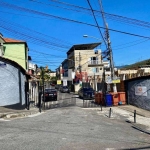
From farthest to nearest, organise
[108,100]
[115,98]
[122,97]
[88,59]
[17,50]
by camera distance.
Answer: [88,59] → [17,50] → [122,97] → [115,98] → [108,100]

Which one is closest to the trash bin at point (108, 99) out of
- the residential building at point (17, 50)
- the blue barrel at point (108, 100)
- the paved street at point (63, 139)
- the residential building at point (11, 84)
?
the blue barrel at point (108, 100)

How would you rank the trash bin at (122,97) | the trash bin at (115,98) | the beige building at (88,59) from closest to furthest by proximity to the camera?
the trash bin at (115,98) < the trash bin at (122,97) < the beige building at (88,59)

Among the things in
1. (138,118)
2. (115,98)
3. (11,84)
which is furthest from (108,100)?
(11,84)

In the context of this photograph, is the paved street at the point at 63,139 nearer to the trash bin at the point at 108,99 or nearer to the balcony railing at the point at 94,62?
the trash bin at the point at 108,99

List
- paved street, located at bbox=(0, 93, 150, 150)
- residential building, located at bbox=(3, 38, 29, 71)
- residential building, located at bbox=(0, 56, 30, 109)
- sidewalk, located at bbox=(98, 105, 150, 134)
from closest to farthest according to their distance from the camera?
paved street, located at bbox=(0, 93, 150, 150) → sidewalk, located at bbox=(98, 105, 150, 134) → residential building, located at bbox=(0, 56, 30, 109) → residential building, located at bbox=(3, 38, 29, 71)

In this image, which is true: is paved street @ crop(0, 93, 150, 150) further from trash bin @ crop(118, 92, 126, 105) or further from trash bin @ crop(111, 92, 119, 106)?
trash bin @ crop(118, 92, 126, 105)

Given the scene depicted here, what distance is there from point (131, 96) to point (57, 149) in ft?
64.4

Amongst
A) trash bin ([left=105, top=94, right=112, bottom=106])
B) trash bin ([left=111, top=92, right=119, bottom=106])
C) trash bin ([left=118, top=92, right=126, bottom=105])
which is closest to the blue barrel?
trash bin ([left=105, top=94, right=112, bottom=106])

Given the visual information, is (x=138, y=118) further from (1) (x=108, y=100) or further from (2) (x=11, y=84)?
(2) (x=11, y=84)

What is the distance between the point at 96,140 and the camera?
378 inches

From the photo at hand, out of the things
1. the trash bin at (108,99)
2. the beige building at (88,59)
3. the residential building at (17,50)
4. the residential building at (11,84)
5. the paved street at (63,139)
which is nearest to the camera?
the paved street at (63,139)

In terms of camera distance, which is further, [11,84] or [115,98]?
[115,98]

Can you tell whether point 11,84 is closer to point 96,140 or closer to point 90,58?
point 96,140

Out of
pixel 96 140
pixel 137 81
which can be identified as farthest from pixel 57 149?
pixel 137 81
